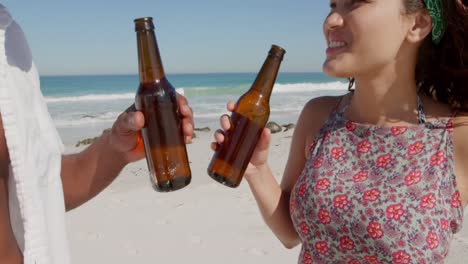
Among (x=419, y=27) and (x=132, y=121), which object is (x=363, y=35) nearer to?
(x=419, y=27)

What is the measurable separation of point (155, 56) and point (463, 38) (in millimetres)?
1283

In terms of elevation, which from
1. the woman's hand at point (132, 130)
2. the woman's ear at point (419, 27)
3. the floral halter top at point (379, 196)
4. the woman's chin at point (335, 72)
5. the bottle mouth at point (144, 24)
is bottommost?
the floral halter top at point (379, 196)

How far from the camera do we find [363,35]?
2047 millimetres

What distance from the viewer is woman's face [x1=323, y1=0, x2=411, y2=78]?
205 cm

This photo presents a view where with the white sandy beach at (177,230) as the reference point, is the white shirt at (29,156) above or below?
above

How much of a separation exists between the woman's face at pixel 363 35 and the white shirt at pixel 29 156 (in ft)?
3.76

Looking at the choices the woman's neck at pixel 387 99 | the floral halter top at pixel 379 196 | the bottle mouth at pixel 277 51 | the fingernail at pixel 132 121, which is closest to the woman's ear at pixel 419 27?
the woman's neck at pixel 387 99

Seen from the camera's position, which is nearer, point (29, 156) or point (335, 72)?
point (29, 156)

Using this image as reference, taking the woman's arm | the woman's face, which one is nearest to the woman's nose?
the woman's face

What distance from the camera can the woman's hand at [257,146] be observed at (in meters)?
2.00

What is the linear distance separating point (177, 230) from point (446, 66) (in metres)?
3.39

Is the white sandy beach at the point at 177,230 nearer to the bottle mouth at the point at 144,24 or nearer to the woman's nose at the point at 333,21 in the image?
the woman's nose at the point at 333,21

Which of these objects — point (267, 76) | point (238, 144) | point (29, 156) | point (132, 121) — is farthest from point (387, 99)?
point (29, 156)

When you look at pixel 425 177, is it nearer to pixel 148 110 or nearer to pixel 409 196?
pixel 409 196
